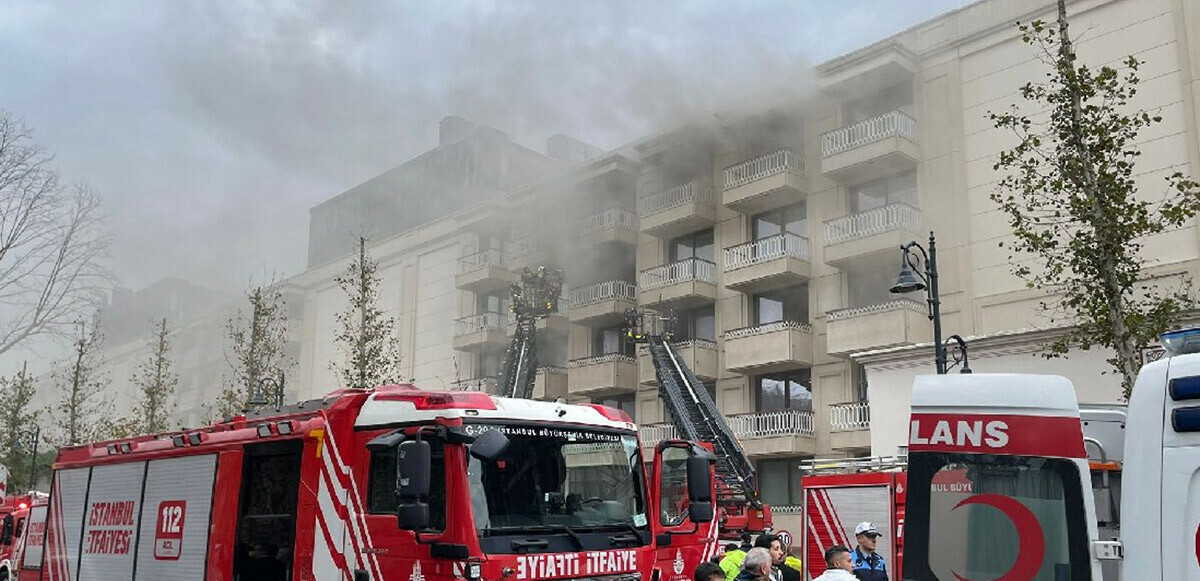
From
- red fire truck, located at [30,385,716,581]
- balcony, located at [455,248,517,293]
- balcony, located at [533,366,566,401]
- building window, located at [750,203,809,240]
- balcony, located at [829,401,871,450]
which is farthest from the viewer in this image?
balcony, located at [455,248,517,293]

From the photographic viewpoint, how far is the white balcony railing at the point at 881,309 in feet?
66.7

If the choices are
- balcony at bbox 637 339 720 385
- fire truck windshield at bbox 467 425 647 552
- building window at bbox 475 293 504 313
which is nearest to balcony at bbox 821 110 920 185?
balcony at bbox 637 339 720 385

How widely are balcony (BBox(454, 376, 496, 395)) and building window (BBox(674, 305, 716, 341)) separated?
6.44 meters

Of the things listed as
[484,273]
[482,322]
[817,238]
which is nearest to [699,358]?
[817,238]

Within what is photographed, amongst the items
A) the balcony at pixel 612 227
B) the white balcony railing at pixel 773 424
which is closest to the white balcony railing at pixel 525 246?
the balcony at pixel 612 227

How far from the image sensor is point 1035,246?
11547mm

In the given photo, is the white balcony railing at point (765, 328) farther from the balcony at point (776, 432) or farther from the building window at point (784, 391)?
the balcony at point (776, 432)

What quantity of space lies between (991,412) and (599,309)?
78.6 ft

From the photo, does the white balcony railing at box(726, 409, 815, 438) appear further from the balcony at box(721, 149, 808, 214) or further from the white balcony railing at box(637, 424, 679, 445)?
the balcony at box(721, 149, 808, 214)

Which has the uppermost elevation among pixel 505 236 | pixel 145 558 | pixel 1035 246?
pixel 505 236

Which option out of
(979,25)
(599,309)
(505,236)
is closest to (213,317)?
(505,236)

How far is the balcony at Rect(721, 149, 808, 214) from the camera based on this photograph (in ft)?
77.4

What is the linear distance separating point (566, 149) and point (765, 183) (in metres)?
7.94

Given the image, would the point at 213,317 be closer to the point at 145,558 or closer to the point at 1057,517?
the point at 145,558
